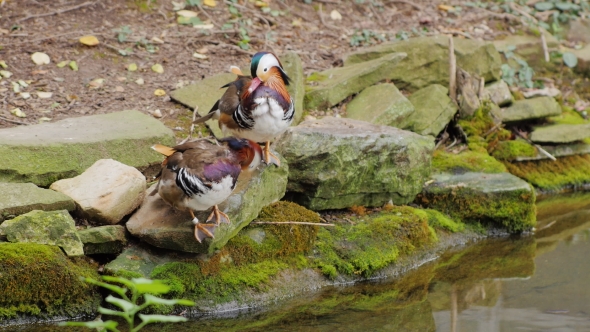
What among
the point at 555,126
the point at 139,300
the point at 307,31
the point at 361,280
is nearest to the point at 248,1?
the point at 307,31

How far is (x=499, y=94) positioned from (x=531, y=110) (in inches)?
17.4

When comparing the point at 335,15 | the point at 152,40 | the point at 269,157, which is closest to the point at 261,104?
the point at 269,157

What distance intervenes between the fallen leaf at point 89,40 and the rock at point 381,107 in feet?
8.17

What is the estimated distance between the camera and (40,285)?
14.1 feet

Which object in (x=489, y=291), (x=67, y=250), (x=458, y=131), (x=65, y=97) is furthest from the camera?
(x=458, y=131)

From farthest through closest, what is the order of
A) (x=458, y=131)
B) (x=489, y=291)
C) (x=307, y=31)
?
(x=307, y=31) < (x=458, y=131) < (x=489, y=291)

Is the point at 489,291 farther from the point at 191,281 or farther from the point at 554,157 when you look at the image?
the point at 554,157

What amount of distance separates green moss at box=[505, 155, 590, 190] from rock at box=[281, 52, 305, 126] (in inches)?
87.2

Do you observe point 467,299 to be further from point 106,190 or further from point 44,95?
point 44,95

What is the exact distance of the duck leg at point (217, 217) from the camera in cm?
455

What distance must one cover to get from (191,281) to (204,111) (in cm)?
219

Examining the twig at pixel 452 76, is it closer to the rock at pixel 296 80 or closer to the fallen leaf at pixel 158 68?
the rock at pixel 296 80

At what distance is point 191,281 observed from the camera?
15.2ft

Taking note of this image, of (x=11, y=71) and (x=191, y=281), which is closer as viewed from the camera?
(x=191, y=281)
